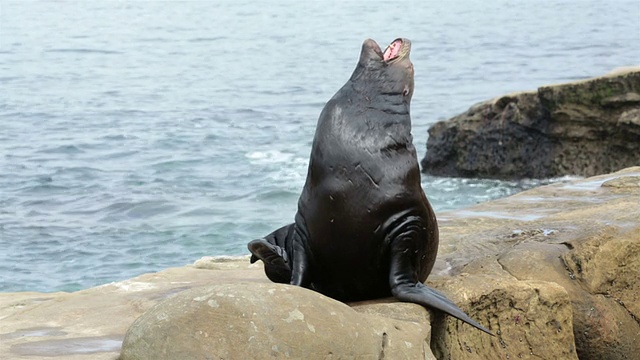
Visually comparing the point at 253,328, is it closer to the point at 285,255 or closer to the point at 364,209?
the point at 364,209

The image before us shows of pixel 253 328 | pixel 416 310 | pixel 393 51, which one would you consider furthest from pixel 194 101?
pixel 253 328

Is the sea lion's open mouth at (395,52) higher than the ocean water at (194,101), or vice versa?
the sea lion's open mouth at (395,52)

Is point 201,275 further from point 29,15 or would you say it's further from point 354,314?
point 29,15

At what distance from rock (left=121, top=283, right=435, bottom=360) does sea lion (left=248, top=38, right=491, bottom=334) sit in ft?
2.15

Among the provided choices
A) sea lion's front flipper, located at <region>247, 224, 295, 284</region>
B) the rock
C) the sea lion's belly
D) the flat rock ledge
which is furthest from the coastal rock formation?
the rock

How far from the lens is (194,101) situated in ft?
58.1

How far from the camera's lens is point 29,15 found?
31781 mm

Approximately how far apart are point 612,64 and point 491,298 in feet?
58.3

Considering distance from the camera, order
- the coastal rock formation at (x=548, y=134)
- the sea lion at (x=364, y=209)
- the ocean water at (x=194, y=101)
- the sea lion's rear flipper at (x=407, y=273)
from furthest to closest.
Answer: the coastal rock formation at (x=548, y=134)
the ocean water at (x=194, y=101)
the sea lion at (x=364, y=209)
the sea lion's rear flipper at (x=407, y=273)

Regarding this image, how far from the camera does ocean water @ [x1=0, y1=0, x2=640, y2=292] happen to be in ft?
34.0

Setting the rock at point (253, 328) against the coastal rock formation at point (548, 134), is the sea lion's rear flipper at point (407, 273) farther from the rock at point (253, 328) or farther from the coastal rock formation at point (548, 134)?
the coastal rock formation at point (548, 134)

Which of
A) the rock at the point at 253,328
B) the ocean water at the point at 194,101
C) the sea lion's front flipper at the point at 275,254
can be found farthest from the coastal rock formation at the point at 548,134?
the rock at the point at 253,328

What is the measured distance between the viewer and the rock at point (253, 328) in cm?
357

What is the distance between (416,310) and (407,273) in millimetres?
226
